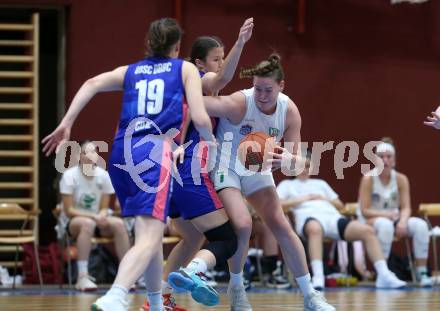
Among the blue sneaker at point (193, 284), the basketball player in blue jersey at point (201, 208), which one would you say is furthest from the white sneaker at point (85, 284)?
the blue sneaker at point (193, 284)

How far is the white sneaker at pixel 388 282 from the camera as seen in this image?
9872 millimetres

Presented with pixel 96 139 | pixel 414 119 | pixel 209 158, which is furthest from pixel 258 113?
pixel 414 119

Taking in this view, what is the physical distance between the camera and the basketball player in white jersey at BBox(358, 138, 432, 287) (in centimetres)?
1041

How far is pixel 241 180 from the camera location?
235 inches

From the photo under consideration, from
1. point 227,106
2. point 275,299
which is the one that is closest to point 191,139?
point 227,106

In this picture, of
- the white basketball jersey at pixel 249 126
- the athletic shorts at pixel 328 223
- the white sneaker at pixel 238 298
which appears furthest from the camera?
the athletic shorts at pixel 328 223

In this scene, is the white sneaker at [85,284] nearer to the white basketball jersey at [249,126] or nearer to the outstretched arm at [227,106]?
the white basketball jersey at [249,126]

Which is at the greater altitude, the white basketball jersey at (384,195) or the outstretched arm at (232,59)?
the outstretched arm at (232,59)

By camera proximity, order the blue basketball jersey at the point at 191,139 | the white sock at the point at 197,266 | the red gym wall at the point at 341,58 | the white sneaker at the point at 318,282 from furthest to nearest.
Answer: the red gym wall at the point at 341,58 → the white sneaker at the point at 318,282 → the blue basketball jersey at the point at 191,139 → the white sock at the point at 197,266

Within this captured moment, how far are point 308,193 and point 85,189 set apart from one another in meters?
2.32

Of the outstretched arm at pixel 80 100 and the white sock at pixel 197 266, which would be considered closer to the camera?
the outstretched arm at pixel 80 100

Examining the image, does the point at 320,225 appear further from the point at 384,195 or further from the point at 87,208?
the point at 87,208

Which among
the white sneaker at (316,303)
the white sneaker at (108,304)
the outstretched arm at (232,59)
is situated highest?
the outstretched arm at (232,59)

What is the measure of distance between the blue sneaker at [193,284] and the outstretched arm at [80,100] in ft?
3.04
